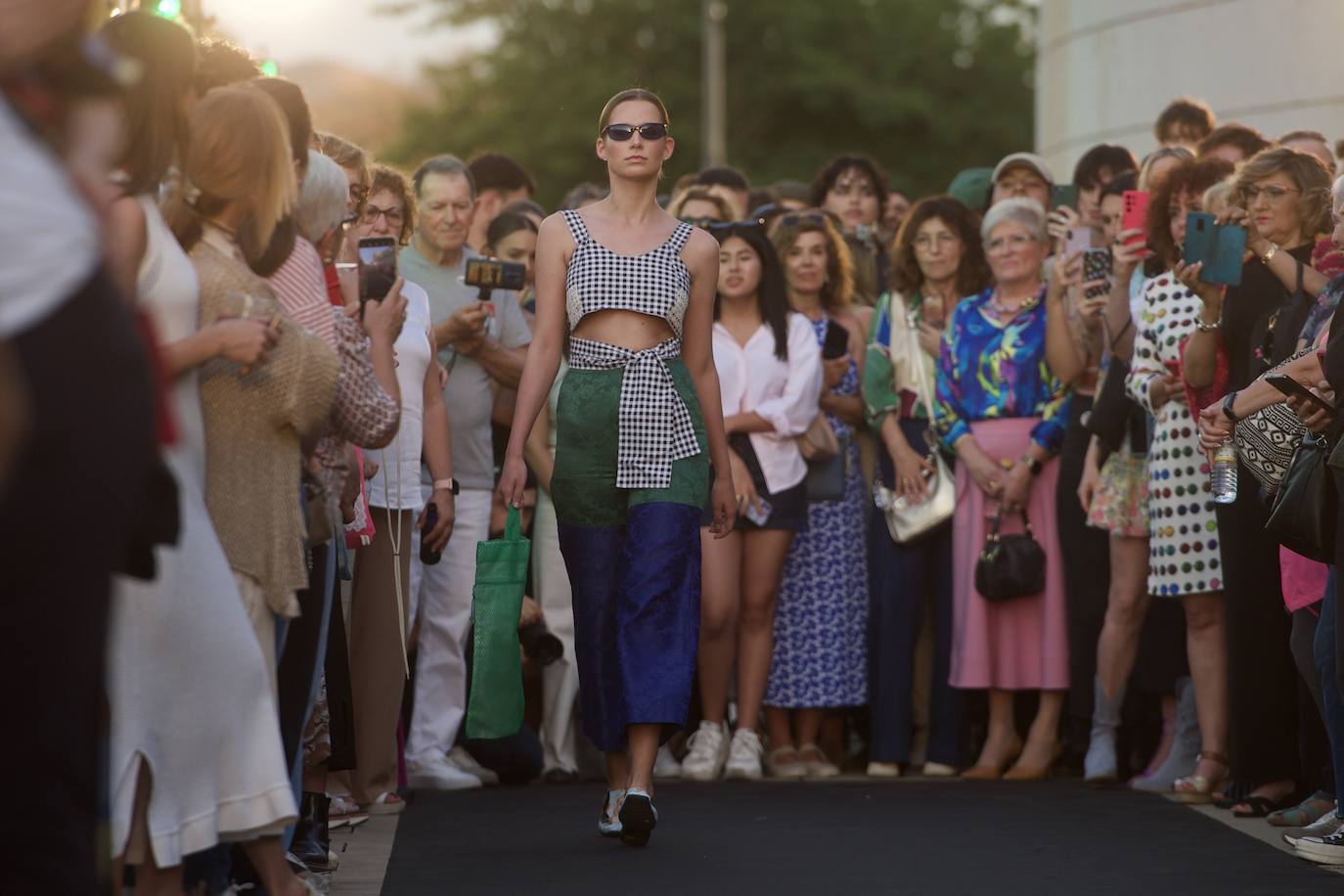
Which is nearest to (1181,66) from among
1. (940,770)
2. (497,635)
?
(940,770)

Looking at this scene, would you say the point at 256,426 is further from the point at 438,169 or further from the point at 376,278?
the point at 438,169

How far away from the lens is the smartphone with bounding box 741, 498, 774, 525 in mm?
10125

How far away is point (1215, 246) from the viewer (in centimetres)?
819

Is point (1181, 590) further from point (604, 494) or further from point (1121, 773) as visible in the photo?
point (604, 494)

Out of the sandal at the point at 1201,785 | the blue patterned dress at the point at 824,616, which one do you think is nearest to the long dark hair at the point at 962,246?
the blue patterned dress at the point at 824,616

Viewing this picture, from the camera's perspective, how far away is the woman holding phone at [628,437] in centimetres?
761

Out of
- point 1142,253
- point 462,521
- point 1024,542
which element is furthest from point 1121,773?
point 462,521

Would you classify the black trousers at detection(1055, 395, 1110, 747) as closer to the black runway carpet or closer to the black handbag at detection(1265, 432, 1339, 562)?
the black runway carpet

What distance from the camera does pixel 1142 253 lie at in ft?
30.8

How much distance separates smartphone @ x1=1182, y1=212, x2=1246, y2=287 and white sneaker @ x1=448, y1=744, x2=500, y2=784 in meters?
3.76

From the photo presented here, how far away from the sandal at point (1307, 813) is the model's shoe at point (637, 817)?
2252 mm

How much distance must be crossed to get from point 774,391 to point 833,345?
47cm

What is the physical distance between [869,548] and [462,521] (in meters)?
1.97

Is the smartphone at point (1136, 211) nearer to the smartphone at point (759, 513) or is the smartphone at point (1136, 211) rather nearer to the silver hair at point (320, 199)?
the smartphone at point (759, 513)
